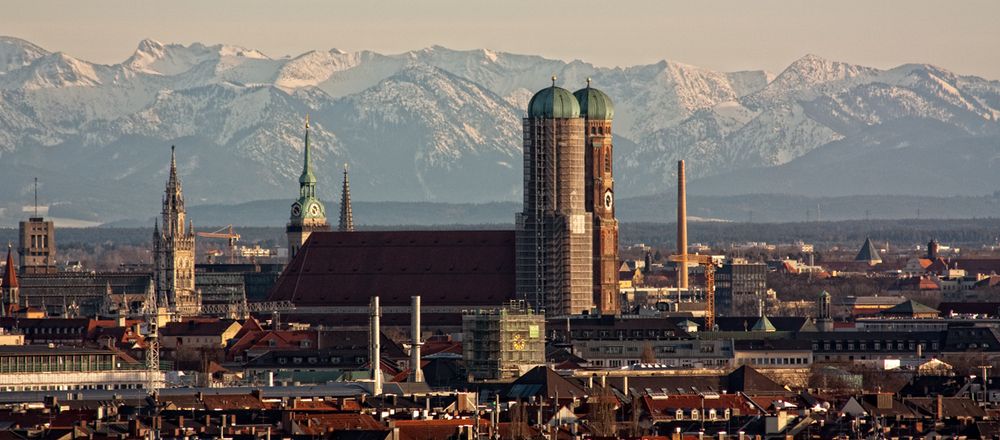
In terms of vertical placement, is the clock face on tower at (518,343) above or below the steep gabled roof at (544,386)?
above

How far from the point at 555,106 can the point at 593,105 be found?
222 inches

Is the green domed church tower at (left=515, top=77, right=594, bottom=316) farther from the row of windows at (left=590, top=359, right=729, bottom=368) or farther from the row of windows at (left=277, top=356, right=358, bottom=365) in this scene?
the row of windows at (left=277, top=356, right=358, bottom=365)

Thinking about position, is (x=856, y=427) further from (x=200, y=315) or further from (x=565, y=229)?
(x=200, y=315)

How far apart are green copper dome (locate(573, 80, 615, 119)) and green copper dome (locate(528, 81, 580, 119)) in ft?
9.26

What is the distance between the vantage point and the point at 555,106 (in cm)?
17888

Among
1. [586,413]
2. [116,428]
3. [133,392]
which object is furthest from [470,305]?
[116,428]

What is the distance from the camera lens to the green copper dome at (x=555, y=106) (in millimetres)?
178875

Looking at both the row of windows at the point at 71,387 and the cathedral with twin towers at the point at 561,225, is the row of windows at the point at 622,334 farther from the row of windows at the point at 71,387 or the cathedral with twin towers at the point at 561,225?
the row of windows at the point at 71,387

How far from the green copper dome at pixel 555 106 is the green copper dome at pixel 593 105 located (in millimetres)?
2823

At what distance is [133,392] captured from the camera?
116438 mm

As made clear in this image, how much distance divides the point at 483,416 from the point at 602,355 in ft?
196

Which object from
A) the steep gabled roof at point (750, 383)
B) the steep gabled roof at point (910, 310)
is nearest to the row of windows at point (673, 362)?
the steep gabled roof at point (750, 383)

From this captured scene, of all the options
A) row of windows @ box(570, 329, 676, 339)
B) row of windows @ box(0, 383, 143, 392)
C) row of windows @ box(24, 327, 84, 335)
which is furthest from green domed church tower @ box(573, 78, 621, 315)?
row of windows @ box(0, 383, 143, 392)

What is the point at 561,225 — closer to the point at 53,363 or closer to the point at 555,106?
the point at 555,106
